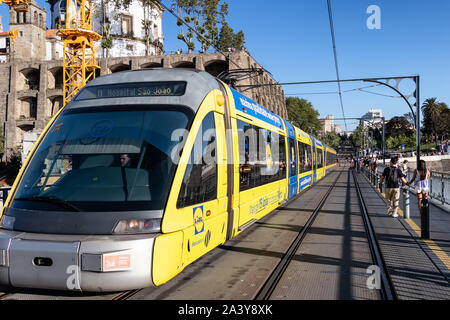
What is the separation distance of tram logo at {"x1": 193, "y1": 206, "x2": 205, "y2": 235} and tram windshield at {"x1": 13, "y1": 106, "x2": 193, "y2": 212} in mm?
755

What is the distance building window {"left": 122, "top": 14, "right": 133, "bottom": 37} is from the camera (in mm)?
66375

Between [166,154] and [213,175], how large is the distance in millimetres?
1252

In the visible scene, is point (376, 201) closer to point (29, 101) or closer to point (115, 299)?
point (115, 299)

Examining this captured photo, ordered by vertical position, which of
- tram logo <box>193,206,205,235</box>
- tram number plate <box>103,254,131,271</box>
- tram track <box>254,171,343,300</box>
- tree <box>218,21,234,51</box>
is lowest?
tram track <box>254,171,343,300</box>

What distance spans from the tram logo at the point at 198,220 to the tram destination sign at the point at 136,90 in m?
1.59

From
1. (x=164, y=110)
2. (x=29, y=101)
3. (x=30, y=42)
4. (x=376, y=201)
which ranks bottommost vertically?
(x=376, y=201)

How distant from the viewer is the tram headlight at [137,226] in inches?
166

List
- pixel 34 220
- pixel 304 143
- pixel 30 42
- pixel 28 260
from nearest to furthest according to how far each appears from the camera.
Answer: pixel 28 260 → pixel 34 220 → pixel 304 143 → pixel 30 42

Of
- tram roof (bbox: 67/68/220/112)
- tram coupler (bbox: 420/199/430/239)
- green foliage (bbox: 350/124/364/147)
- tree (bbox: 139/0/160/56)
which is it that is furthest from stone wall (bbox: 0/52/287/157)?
tram roof (bbox: 67/68/220/112)

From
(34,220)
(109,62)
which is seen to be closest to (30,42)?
(109,62)

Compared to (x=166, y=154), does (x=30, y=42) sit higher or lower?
higher

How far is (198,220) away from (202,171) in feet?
2.23

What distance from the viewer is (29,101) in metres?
56.8

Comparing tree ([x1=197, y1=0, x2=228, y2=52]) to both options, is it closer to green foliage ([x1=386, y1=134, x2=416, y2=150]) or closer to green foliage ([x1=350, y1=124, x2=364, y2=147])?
green foliage ([x1=350, y1=124, x2=364, y2=147])
